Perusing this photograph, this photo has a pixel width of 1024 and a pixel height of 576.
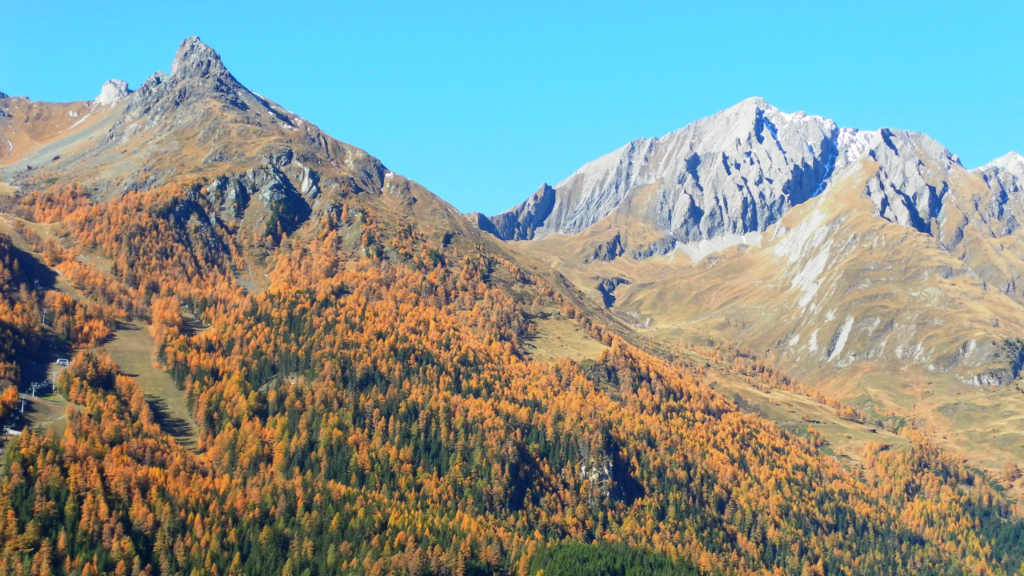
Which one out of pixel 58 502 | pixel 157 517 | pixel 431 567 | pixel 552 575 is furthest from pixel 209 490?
pixel 552 575

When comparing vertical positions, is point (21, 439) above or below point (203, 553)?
above

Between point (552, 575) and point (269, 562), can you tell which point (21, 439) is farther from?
point (552, 575)

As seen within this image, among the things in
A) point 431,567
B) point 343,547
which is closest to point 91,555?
point 343,547

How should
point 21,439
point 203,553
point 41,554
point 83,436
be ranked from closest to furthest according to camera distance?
point 41,554
point 203,553
point 21,439
point 83,436

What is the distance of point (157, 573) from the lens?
16788 centimetres

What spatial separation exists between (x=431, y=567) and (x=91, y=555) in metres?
65.2

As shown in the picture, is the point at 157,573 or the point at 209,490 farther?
the point at 209,490

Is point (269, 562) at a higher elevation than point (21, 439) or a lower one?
lower

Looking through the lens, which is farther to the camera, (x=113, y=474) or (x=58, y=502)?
(x=113, y=474)

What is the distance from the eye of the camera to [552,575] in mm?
195000

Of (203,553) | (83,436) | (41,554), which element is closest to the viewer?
(41,554)

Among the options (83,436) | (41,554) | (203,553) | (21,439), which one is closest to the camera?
(41,554)

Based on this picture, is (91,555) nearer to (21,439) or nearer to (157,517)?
(157,517)

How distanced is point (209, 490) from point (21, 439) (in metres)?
38.7
